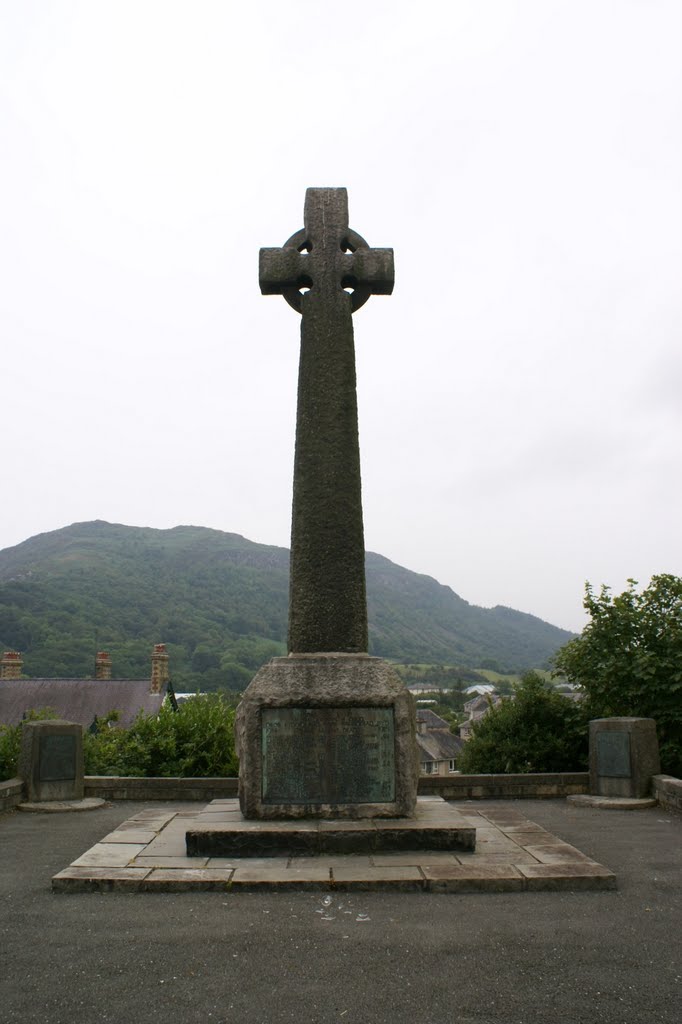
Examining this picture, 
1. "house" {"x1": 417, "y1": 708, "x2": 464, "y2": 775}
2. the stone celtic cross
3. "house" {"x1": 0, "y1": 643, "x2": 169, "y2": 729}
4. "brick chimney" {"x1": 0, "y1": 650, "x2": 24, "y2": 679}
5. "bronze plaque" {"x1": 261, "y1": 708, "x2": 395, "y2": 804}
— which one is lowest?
"house" {"x1": 417, "y1": 708, "x2": 464, "y2": 775}

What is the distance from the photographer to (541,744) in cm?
1060

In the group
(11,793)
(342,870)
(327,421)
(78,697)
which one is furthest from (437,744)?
(342,870)

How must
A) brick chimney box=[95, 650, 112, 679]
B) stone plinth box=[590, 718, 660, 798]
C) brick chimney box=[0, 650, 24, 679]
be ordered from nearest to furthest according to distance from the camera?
stone plinth box=[590, 718, 660, 798]
brick chimney box=[0, 650, 24, 679]
brick chimney box=[95, 650, 112, 679]

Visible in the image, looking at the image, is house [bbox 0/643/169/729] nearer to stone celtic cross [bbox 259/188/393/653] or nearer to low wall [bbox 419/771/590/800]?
low wall [bbox 419/771/590/800]

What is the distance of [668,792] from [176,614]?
10004cm

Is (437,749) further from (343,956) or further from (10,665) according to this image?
(343,956)

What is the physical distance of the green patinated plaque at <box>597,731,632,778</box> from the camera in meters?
9.15

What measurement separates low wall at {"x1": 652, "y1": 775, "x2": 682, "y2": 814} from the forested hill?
34.1 m

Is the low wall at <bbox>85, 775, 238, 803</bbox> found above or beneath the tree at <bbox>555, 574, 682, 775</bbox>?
beneath

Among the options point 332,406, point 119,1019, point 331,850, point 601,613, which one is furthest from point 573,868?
point 601,613

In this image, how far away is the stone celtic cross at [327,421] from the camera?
6855 mm

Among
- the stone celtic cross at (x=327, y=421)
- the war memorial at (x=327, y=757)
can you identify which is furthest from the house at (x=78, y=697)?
the stone celtic cross at (x=327, y=421)

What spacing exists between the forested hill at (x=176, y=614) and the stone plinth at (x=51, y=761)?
36198 millimetres

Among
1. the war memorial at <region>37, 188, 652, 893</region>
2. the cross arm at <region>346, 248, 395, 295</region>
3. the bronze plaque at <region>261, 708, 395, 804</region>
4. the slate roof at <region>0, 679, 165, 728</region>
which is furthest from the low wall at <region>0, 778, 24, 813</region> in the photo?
the slate roof at <region>0, 679, 165, 728</region>
